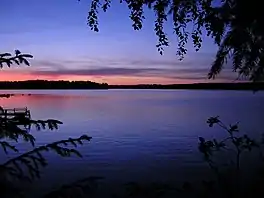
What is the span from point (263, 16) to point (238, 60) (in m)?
0.81

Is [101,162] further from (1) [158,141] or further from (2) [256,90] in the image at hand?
(2) [256,90]

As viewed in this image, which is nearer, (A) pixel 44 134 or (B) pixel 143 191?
(B) pixel 143 191

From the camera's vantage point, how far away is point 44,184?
49.5 feet

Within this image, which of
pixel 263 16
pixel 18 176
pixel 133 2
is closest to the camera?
pixel 18 176

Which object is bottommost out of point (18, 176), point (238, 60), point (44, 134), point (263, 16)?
point (44, 134)

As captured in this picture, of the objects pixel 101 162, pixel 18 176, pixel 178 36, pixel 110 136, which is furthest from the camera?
pixel 110 136

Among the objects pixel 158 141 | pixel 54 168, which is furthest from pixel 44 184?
pixel 158 141

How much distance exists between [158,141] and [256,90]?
2672 centimetres

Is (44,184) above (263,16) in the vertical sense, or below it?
below

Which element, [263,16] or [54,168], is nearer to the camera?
[263,16]

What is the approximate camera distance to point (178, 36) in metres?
6.46

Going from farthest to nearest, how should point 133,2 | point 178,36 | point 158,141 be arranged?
point 158,141 < point 178,36 < point 133,2

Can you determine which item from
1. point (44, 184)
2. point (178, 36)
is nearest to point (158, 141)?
point (44, 184)

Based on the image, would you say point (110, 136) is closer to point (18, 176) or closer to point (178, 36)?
point (178, 36)
